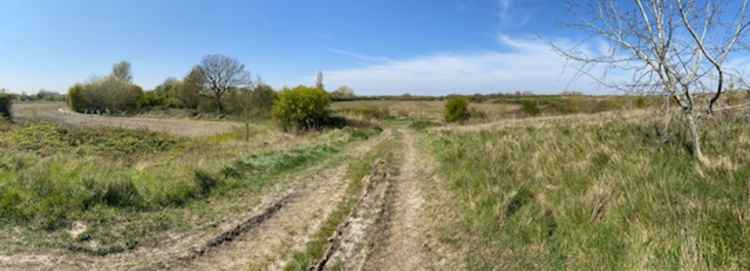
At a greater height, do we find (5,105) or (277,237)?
(5,105)

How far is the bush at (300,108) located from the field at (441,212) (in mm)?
18858

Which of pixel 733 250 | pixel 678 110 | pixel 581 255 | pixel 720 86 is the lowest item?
pixel 581 255

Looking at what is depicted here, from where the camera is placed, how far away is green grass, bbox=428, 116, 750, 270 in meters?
2.91

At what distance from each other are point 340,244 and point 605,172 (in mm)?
3859

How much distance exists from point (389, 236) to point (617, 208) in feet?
9.10

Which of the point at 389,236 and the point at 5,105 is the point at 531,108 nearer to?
the point at 389,236

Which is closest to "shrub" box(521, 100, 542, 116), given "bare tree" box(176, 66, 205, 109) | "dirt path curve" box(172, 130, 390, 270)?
"dirt path curve" box(172, 130, 390, 270)

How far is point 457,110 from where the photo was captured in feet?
113

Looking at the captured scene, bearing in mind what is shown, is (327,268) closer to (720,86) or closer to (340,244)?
(340,244)

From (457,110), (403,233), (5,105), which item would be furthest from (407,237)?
(5,105)

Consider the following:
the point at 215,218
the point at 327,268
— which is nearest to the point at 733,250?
the point at 327,268

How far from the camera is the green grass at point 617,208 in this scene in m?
2.91

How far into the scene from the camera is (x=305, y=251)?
4508mm

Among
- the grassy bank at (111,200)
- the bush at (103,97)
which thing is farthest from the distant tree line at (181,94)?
the grassy bank at (111,200)
